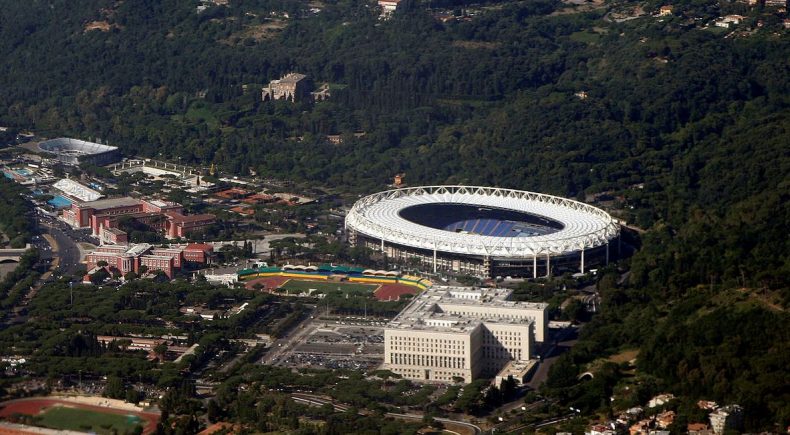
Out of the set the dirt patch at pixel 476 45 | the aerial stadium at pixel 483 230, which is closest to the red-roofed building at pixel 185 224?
the aerial stadium at pixel 483 230

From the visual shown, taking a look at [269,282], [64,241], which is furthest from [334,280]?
[64,241]

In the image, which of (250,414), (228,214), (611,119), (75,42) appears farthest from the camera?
(75,42)

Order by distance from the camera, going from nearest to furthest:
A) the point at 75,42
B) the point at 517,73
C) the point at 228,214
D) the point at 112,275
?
the point at 112,275
the point at 228,214
the point at 517,73
the point at 75,42

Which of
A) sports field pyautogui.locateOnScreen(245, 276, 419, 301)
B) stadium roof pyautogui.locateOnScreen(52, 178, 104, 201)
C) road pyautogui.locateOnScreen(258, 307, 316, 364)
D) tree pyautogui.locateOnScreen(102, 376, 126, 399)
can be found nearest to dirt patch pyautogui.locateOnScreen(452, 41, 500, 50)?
stadium roof pyautogui.locateOnScreen(52, 178, 104, 201)

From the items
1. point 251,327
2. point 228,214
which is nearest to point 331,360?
point 251,327

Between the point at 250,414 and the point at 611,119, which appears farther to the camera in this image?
the point at 611,119

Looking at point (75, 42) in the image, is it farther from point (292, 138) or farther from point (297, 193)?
point (297, 193)

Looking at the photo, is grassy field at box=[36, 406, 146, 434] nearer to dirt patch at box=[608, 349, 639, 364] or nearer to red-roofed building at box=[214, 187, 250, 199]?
dirt patch at box=[608, 349, 639, 364]
